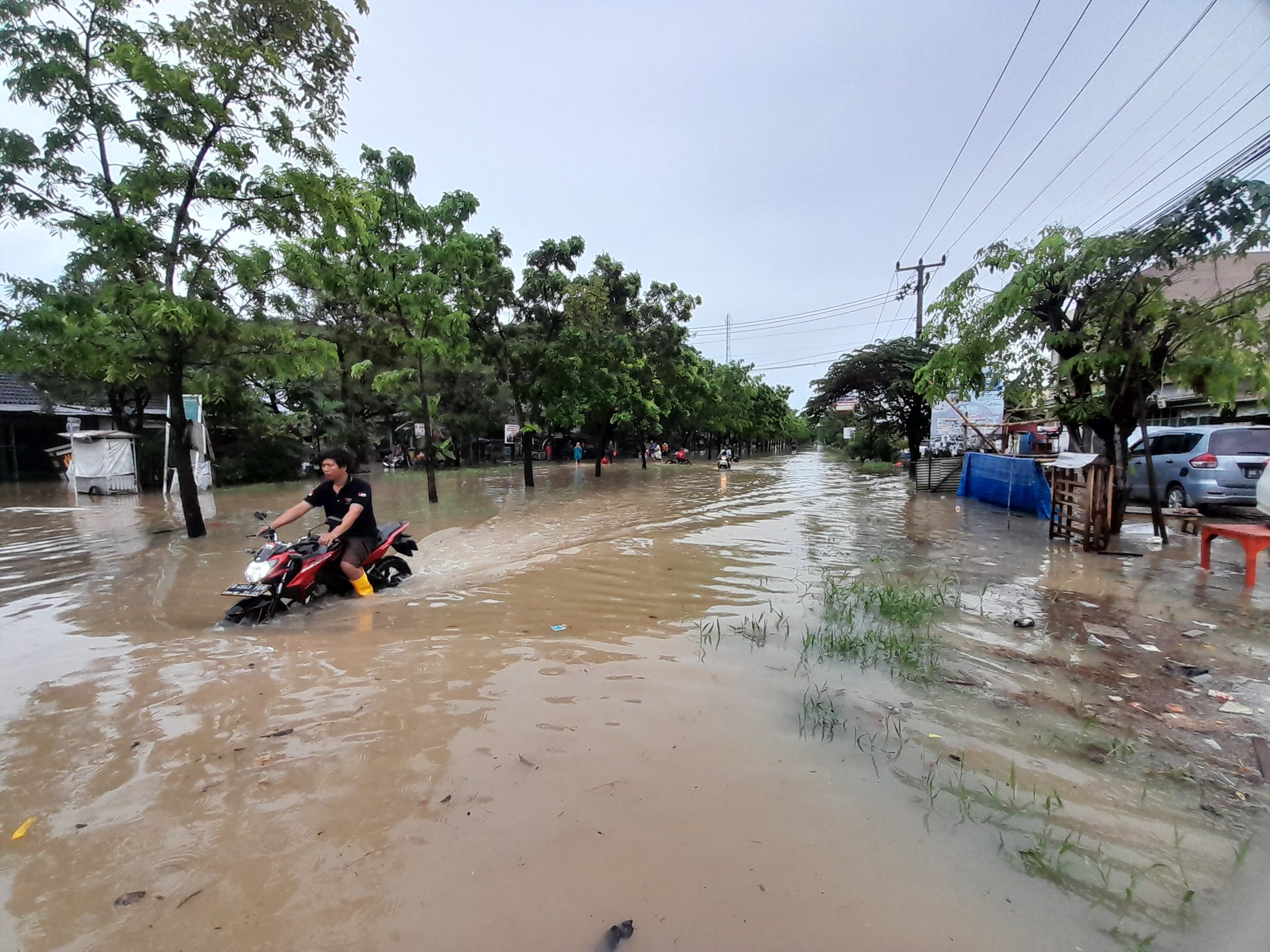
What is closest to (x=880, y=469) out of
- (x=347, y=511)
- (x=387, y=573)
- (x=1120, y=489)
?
(x=1120, y=489)

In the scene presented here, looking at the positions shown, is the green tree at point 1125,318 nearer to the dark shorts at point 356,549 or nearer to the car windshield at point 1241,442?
the car windshield at point 1241,442

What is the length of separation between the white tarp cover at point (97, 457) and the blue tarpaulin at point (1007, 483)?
2447cm

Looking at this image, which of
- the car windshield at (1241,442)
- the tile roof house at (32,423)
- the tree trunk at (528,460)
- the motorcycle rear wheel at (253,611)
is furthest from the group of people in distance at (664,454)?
the motorcycle rear wheel at (253,611)

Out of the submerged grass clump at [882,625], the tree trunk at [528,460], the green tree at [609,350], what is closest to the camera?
the submerged grass clump at [882,625]

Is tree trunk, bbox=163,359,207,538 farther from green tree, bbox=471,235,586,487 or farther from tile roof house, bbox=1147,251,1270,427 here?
tile roof house, bbox=1147,251,1270,427

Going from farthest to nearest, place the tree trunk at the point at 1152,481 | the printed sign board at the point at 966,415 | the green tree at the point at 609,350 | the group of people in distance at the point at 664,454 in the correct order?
the group of people in distance at the point at 664,454 < the printed sign board at the point at 966,415 < the green tree at the point at 609,350 < the tree trunk at the point at 1152,481

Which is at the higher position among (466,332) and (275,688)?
(466,332)

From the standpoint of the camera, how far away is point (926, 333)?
1062cm

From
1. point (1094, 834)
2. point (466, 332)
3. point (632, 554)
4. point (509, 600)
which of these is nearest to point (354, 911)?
point (1094, 834)

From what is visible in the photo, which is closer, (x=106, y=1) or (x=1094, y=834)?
(x=1094, y=834)

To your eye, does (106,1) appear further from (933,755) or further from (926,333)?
(926,333)

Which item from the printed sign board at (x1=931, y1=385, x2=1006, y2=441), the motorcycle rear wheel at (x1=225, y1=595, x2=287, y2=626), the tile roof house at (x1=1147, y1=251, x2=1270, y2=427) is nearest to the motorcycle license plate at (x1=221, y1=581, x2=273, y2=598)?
the motorcycle rear wheel at (x1=225, y1=595, x2=287, y2=626)

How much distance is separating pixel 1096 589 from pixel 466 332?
42.1 ft

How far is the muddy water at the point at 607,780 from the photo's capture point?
211 centimetres
